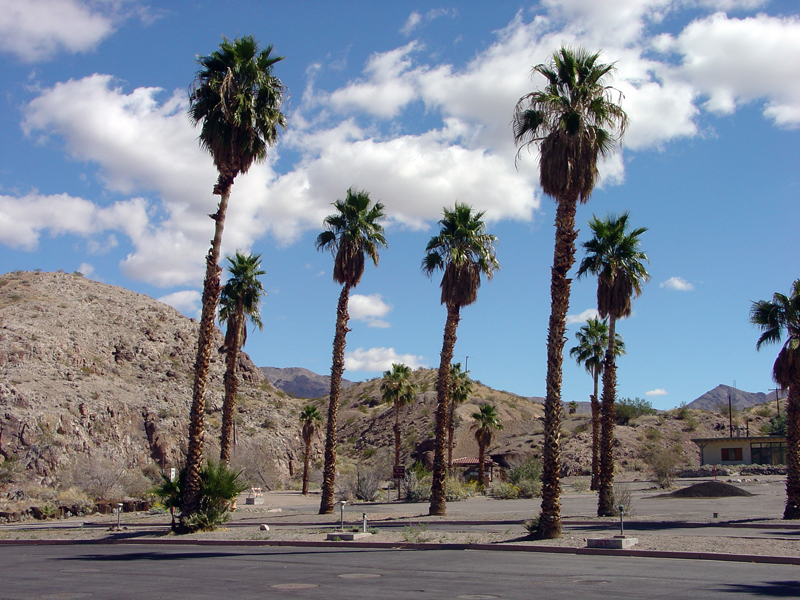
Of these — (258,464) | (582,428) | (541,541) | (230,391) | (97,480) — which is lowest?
(258,464)

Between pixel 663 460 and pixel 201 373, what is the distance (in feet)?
133

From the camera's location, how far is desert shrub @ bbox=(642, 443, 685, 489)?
48781mm

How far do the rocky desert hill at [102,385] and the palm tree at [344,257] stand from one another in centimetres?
2630

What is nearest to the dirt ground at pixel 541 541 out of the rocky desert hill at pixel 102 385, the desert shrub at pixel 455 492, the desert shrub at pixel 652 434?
the desert shrub at pixel 455 492

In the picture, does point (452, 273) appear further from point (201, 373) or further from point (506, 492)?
point (506, 492)

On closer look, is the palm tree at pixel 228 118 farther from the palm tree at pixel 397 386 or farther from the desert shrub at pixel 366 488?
the palm tree at pixel 397 386

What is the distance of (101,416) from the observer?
5922 centimetres

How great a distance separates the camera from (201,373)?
73.4 feet

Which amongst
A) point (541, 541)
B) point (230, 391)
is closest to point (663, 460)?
point (230, 391)

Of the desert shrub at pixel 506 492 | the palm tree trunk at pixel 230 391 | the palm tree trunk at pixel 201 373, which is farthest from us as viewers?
the desert shrub at pixel 506 492

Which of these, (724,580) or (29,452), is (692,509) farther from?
(29,452)

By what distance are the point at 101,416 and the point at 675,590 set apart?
191 feet

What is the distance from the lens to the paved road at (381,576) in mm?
9930

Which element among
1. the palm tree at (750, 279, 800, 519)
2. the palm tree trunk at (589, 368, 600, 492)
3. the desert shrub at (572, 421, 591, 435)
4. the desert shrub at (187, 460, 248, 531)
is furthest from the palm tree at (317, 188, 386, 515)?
the desert shrub at (572, 421, 591, 435)
